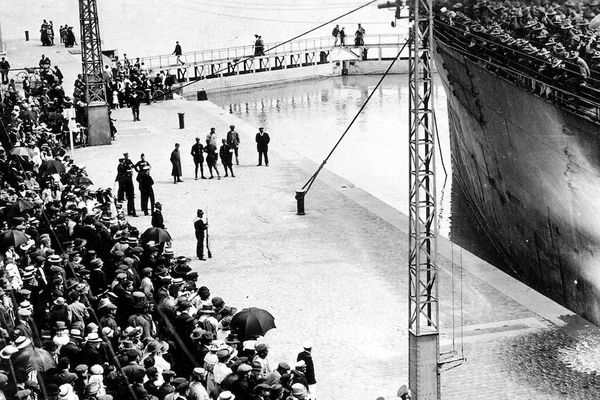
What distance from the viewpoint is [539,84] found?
1873cm

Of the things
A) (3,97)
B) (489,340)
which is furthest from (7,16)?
(489,340)

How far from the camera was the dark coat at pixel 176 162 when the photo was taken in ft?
81.5

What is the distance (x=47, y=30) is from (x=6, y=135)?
2298 cm

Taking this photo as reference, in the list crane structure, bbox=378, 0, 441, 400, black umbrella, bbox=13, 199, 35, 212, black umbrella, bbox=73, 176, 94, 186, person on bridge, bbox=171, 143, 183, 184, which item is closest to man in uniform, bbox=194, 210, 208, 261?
black umbrella, bbox=73, 176, 94, 186

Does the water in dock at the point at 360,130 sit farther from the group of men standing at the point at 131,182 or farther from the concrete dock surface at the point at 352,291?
the group of men standing at the point at 131,182

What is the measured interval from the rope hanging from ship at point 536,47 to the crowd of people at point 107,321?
7.00 meters

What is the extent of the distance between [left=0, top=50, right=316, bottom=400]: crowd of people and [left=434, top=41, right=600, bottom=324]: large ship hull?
5776mm

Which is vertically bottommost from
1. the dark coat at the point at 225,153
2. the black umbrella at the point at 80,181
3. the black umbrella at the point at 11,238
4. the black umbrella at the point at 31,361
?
the black umbrella at the point at 31,361

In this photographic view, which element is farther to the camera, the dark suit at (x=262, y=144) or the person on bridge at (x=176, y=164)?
the dark suit at (x=262, y=144)

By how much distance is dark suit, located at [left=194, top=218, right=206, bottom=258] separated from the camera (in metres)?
19.1

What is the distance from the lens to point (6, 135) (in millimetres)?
24031

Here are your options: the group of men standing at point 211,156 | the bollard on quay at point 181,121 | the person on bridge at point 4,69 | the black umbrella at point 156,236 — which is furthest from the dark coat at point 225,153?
the person on bridge at point 4,69

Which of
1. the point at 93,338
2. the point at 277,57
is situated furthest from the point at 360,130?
the point at 93,338

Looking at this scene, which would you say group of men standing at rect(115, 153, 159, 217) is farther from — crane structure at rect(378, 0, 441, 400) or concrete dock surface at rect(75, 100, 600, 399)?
crane structure at rect(378, 0, 441, 400)
